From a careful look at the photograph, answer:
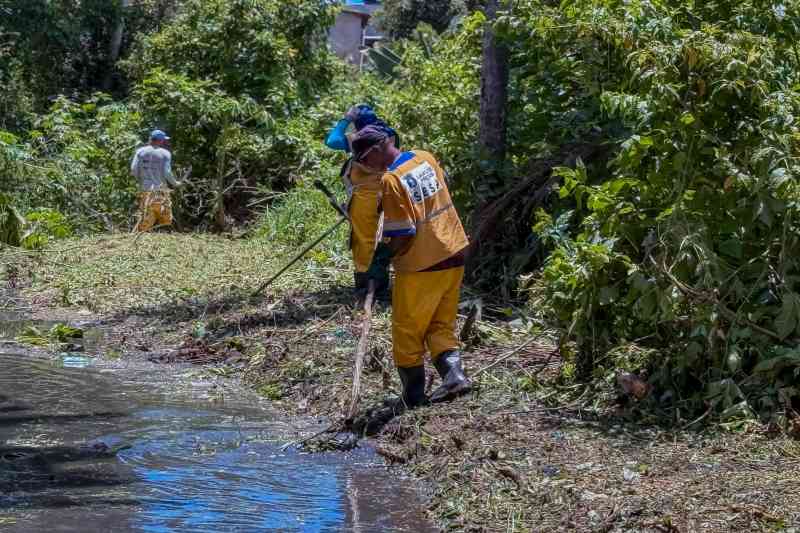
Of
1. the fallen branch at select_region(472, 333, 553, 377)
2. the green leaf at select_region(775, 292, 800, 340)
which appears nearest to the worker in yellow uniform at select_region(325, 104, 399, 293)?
the fallen branch at select_region(472, 333, 553, 377)

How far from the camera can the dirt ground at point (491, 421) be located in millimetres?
5227

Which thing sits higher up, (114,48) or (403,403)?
(114,48)

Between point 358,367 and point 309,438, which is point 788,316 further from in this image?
point 309,438

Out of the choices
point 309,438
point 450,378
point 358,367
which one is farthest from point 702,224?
point 309,438

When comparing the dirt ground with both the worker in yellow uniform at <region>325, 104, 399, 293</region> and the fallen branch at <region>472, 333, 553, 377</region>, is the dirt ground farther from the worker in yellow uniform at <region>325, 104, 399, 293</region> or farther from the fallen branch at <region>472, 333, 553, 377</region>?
the worker in yellow uniform at <region>325, 104, 399, 293</region>

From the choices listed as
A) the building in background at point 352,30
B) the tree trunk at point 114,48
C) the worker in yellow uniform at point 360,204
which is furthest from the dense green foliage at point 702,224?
the building in background at point 352,30

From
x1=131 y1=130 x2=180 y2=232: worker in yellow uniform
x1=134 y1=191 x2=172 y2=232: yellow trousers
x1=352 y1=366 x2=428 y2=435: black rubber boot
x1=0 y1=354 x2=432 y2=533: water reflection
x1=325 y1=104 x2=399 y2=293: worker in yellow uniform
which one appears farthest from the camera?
x1=134 y1=191 x2=172 y2=232: yellow trousers

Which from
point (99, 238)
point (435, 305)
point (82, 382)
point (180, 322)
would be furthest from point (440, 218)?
point (99, 238)

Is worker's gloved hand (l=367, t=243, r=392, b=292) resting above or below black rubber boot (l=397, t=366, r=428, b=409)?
above

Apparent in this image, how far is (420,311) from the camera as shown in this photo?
712cm

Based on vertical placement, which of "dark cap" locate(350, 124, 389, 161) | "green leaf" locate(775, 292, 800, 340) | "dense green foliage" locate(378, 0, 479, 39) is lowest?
"green leaf" locate(775, 292, 800, 340)

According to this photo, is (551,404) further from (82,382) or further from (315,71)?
(315,71)

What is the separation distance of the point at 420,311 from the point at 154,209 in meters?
10.9

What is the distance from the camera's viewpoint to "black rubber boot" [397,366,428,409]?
7.29 metres
